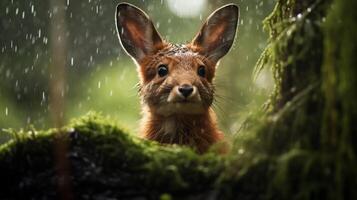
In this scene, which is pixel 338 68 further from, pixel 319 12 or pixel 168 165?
pixel 168 165

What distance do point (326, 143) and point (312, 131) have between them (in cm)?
16

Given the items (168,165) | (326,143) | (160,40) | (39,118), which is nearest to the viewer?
(326,143)

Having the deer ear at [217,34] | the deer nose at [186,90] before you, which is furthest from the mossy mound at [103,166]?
the deer ear at [217,34]

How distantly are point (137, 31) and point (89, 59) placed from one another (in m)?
9.67

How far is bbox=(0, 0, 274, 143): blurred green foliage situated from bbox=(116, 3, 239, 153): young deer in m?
4.09

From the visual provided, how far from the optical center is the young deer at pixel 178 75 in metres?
8.03

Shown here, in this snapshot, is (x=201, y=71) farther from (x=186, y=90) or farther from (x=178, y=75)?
(x=186, y=90)

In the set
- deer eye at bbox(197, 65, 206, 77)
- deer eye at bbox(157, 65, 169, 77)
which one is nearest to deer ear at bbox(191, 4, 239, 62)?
deer eye at bbox(197, 65, 206, 77)

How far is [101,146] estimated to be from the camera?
4504mm

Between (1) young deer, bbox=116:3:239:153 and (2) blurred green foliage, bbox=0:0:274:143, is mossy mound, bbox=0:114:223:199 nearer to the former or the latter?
(1) young deer, bbox=116:3:239:153

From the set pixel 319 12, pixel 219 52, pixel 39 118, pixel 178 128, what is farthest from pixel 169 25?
pixel 319 12

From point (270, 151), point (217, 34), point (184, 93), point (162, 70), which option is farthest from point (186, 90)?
point (270, 151)

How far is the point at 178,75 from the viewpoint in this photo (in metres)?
8.27

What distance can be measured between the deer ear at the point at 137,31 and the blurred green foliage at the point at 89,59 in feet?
13.4
